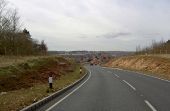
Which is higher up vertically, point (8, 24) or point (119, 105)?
point (8, 24)

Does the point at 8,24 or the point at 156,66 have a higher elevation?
the point at 8,24

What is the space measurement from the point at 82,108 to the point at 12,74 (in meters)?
17.5

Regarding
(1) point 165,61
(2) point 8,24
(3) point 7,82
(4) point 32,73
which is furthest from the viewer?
(2) point 8,24

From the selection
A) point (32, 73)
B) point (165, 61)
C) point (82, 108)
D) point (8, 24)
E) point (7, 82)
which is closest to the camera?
point (82, 108)

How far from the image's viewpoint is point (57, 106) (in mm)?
14008

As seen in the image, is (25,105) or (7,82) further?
(7,82)

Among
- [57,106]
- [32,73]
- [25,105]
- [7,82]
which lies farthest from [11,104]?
[32,73]

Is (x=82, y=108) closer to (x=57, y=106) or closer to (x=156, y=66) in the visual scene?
(x=57, y=106)

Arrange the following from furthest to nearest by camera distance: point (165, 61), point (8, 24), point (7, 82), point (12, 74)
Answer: point (8, 24) < point (165, 61) < point (12, 74) < point (7, 82)

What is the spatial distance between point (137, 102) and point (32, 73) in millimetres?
20887

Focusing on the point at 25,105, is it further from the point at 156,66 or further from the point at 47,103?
the point at 156,66

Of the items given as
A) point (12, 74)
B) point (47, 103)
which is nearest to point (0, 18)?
point (12, 74)

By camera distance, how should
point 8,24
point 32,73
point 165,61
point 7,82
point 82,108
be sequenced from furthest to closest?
point 8,24 → point 165,61 → point 32,73 → point 7,82 → point 82,108

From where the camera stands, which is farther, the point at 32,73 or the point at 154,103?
the point at 32,73
